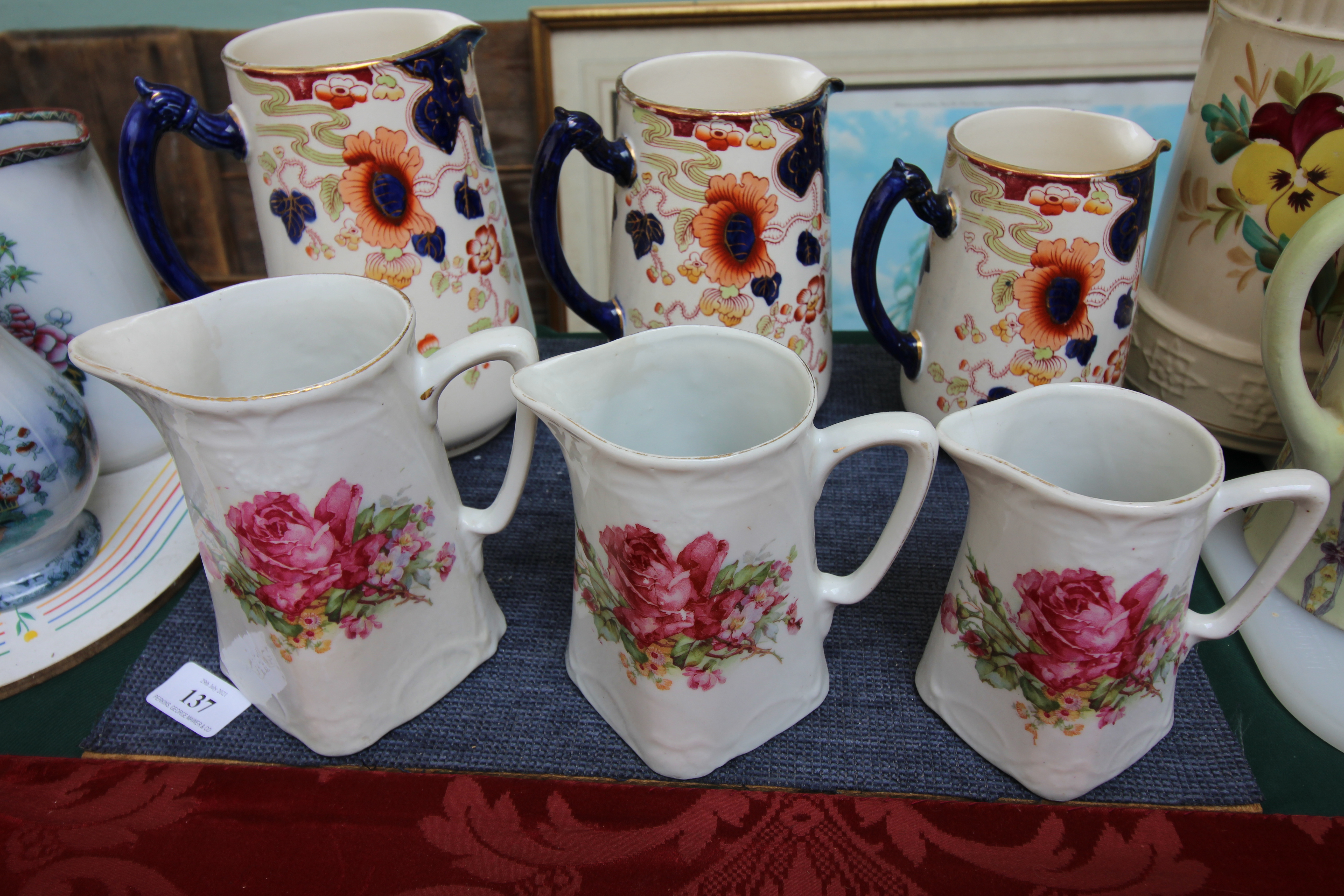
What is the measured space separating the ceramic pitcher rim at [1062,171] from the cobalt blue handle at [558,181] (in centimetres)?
21

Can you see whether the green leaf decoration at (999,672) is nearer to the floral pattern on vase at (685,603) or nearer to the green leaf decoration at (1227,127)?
the floral pattern on vase at (685,603)

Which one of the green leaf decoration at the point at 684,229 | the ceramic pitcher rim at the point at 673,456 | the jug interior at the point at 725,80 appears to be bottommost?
the ceramic pitcher rim at the point at 673,456

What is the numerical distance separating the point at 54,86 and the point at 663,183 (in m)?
0.83

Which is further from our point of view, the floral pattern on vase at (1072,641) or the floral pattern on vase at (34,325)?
the floral pattern on vase at (34,325)

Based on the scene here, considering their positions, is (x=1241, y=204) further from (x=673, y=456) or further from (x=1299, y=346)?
(x=673, y=456)

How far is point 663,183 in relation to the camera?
565 mm

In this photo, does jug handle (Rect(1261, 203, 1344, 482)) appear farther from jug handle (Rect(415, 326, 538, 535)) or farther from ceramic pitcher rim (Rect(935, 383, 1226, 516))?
jug handle (Rect(415, 326, 538, 535))

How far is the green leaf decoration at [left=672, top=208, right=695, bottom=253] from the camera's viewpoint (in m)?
0.56

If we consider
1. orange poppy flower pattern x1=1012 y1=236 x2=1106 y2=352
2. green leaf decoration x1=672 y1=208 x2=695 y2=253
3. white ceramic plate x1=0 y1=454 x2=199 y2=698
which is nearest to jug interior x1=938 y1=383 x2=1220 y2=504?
orange poppy flower pattern x1=1012 y1=236 x2=1106 y2=352

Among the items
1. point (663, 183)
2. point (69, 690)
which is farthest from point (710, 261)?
point (69, 690)

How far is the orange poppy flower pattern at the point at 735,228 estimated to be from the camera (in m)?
0.55

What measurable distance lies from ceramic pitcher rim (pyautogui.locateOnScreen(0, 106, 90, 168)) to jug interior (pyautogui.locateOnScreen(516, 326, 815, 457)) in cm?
39

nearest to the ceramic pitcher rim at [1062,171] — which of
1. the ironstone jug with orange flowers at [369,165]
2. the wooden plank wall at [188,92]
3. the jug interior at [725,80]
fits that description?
the jug interior at [725,80]

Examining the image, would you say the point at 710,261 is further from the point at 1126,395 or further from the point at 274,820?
the point at 274,820
